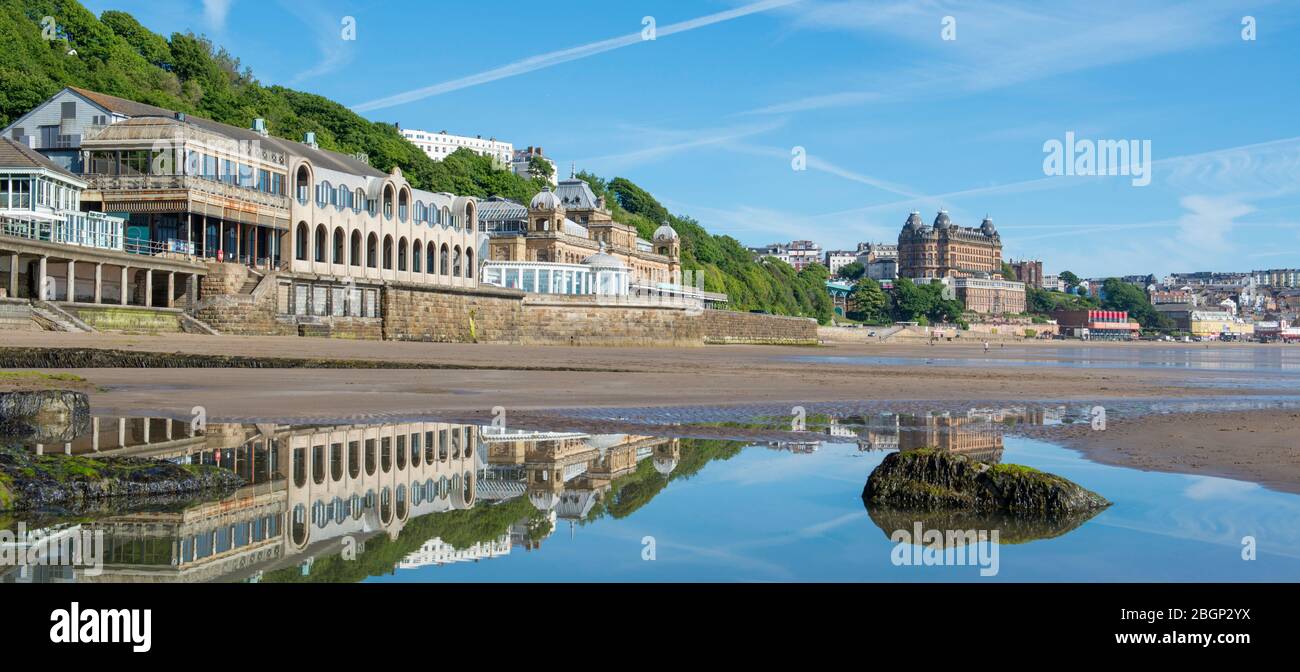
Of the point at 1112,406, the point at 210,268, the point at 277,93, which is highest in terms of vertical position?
the point at 277,93

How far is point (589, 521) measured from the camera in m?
8.37

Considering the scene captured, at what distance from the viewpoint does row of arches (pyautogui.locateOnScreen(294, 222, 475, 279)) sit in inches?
2495

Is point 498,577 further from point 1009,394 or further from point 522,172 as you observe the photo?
point 522,172

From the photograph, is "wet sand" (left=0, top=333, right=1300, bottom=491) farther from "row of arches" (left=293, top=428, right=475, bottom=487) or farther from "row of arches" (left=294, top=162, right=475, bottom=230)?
"row of arches" (left=294, top=162, right=475, bottom=230)

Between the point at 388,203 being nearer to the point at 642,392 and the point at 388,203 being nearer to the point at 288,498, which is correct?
the point at 642,392

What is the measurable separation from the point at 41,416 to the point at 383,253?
57683 mm

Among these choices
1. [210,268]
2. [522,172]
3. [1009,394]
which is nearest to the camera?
[1009,394]

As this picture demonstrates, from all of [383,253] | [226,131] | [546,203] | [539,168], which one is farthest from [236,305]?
[539,168]

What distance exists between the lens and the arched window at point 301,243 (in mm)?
62125

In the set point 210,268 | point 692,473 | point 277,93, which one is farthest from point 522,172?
point 692,473

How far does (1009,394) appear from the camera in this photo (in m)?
25.6

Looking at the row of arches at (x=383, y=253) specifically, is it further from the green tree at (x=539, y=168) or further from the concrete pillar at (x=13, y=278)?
the green tree at (x=539, y=168)
